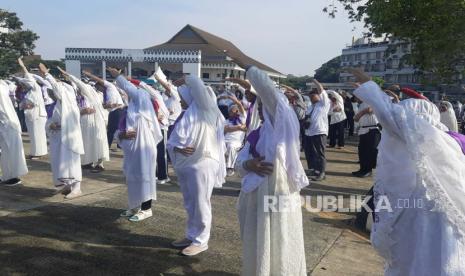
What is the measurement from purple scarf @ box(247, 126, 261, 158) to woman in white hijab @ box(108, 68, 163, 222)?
230 cm

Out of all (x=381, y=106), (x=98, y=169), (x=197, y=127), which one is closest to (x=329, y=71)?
(x=98, y=169)

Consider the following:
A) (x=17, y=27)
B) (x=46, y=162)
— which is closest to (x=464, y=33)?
(x=46, y=162)

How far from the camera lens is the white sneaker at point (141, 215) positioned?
566 centimetres

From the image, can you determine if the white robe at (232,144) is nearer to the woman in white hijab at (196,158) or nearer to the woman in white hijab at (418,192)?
the woman in white hijab at (196,158)

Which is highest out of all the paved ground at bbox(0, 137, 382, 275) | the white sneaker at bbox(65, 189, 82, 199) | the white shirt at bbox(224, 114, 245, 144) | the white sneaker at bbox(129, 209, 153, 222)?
the white shirt at bbox(224, 114, 245, 144)

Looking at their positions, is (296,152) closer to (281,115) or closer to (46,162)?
(281,115)

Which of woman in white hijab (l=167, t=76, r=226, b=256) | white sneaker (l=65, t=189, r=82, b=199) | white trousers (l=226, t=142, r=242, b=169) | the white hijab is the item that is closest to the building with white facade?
white trousers (l=226, t=142, r=242, b=169)

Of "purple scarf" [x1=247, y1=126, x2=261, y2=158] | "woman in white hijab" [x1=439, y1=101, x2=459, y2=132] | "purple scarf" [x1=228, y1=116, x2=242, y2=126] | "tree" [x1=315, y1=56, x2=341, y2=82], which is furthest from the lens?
"tree" [x1=315, y1=56, x2=341, y2=82]

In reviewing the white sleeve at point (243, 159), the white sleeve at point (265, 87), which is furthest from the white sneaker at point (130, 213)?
the white sleeve at point (265, 87)

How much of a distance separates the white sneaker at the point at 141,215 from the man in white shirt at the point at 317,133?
403cm

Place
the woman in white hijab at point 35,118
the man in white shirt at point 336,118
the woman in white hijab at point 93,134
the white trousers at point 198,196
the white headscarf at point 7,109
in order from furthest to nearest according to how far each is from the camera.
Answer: the man in white shirt at point 336,118, the woman in white hijab at point 35,118, the woman in white hijab at point 93,134, the white headscarf at point 7,109, the white trousers at point 198,196

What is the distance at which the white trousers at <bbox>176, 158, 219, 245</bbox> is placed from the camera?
4.73m

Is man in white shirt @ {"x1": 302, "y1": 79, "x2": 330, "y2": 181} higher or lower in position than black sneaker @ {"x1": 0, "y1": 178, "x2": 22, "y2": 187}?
higher

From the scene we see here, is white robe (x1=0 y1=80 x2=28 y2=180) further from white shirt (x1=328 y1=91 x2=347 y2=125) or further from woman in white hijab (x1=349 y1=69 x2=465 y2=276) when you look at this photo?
white shirt (x1=328 y1=91 x2=347 y2=125)
